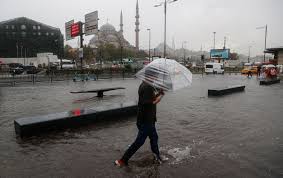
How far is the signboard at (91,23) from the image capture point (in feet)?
129

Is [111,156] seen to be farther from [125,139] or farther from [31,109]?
[31,109]

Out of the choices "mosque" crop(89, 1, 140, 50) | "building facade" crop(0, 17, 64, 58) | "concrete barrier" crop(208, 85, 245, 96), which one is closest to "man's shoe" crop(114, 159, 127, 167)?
"concrete barrier" crop(208, 85, 245, 96)

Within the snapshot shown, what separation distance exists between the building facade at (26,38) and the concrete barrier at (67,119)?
8050cm

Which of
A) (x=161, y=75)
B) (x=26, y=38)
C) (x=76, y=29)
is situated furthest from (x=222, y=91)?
(x=26, y=38)

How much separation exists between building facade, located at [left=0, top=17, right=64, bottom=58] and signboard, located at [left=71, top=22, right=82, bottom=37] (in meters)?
46.0

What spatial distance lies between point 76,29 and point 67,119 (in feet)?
115

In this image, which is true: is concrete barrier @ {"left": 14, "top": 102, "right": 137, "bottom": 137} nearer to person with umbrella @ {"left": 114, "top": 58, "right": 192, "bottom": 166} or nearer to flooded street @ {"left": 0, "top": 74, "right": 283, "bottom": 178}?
flooded street @ {"left": 0, "top": 74, "right": 283, "bottom": 178}

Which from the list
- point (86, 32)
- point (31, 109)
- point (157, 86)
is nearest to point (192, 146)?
point (157, 86)

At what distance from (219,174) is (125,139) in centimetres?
273

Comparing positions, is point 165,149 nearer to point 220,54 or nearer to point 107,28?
point 220,54

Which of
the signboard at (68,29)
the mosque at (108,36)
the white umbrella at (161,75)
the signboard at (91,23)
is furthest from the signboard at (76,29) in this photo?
the mosque at (108,36)

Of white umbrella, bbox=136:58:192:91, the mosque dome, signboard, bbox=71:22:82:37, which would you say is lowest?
white umbrella, bbox=136:58:192:91

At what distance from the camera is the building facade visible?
8456 centimetres

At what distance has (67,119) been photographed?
7.47 meters
